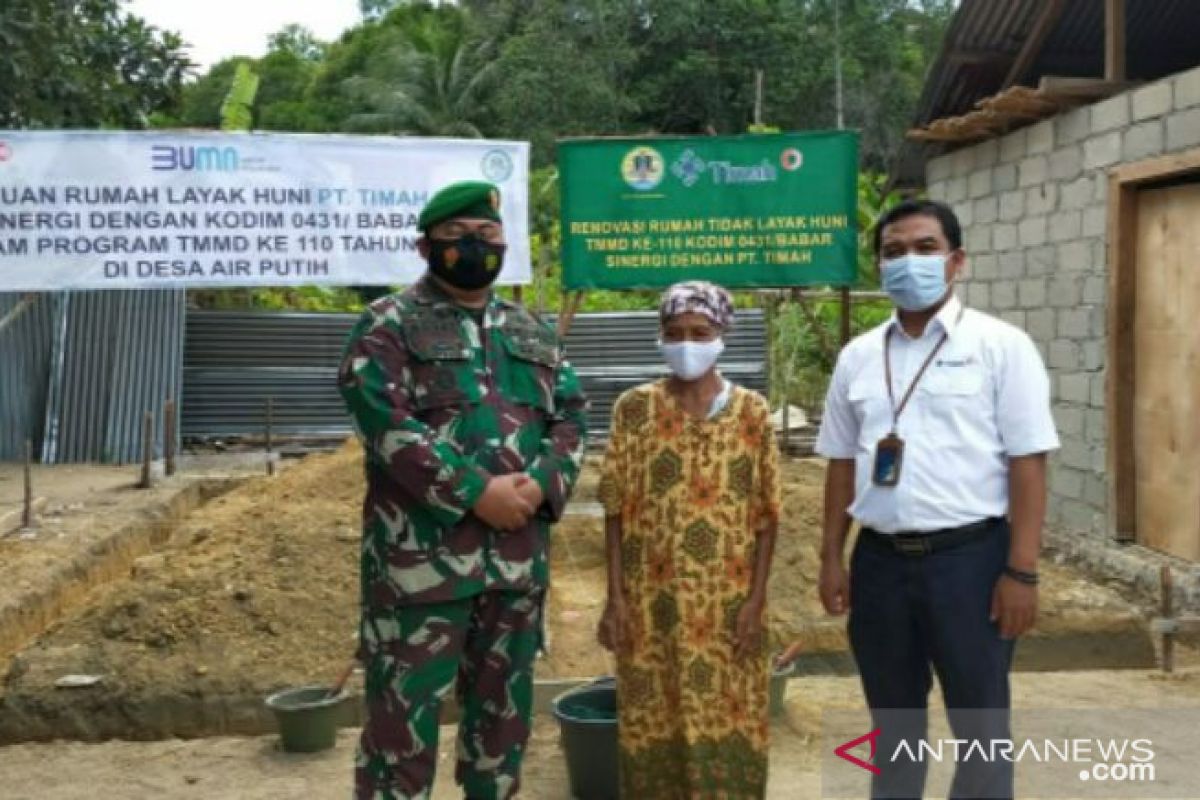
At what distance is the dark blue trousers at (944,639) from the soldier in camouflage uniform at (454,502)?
0.81 m

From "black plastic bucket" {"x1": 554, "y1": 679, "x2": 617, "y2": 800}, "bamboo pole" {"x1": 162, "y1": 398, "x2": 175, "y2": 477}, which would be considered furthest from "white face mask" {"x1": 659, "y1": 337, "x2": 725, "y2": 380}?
"bamboo pole" {"x1": 162, "y1": 398, "x2": 175, "y2": 477}

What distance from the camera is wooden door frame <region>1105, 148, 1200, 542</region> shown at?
22.4ft

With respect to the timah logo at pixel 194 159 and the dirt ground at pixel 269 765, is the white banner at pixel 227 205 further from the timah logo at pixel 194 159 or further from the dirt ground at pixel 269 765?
the dirt ground at pixel 269 765

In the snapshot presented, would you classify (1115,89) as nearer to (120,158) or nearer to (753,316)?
(753,316)

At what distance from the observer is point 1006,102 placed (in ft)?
24.2

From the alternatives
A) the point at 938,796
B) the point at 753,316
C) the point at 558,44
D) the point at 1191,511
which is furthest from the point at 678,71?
the point at 938,796

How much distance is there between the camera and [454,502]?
2.86m

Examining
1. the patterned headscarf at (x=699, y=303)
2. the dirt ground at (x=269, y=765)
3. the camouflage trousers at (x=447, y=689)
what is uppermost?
the patterned headscarf at (x=699, y=303)

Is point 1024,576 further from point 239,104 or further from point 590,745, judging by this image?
point 239,104

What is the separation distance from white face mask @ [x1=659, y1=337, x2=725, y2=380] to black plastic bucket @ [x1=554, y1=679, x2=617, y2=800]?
109 cm

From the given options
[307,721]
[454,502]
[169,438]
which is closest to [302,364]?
[169,438]

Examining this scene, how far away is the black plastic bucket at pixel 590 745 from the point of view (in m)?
3.65

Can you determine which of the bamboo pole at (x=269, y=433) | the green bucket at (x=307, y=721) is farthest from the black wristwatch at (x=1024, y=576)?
the bamboo pole at (x=269, y=433)

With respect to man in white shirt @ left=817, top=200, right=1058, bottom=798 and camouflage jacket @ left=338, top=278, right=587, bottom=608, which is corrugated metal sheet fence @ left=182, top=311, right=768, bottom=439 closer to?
camouflage jacket @ left=338, top=278, right=587, bottom=608
